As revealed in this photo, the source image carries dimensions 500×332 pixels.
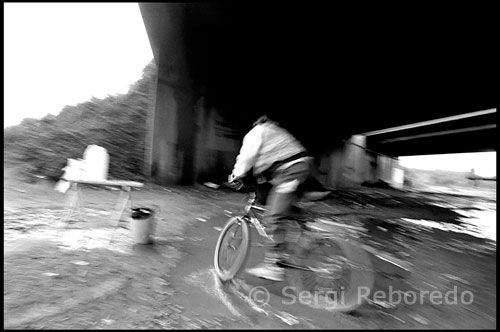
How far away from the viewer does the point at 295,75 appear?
9.60 m

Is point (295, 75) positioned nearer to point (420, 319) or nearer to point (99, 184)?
point (99, 184)

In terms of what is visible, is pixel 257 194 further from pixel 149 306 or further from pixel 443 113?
pixel 443 113

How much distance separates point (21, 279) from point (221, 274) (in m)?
2.02

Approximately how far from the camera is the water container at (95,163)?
15.9 ft

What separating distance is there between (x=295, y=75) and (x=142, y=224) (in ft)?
22.3

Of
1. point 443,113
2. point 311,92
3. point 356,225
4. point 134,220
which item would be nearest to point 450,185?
point 443,113

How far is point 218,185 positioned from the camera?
12227 mm

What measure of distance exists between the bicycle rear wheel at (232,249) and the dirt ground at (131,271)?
22.5 inches

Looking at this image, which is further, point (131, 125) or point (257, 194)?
point (131, 125)

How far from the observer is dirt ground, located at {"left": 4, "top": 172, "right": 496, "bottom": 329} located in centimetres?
273

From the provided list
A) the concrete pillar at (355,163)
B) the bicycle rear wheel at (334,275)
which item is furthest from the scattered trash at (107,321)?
the concrete pillar at (355,163)

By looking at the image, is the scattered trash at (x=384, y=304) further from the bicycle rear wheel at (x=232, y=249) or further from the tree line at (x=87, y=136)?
the tree line at (x=87, y=136)

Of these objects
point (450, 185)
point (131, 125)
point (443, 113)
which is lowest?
point (450, 185)
